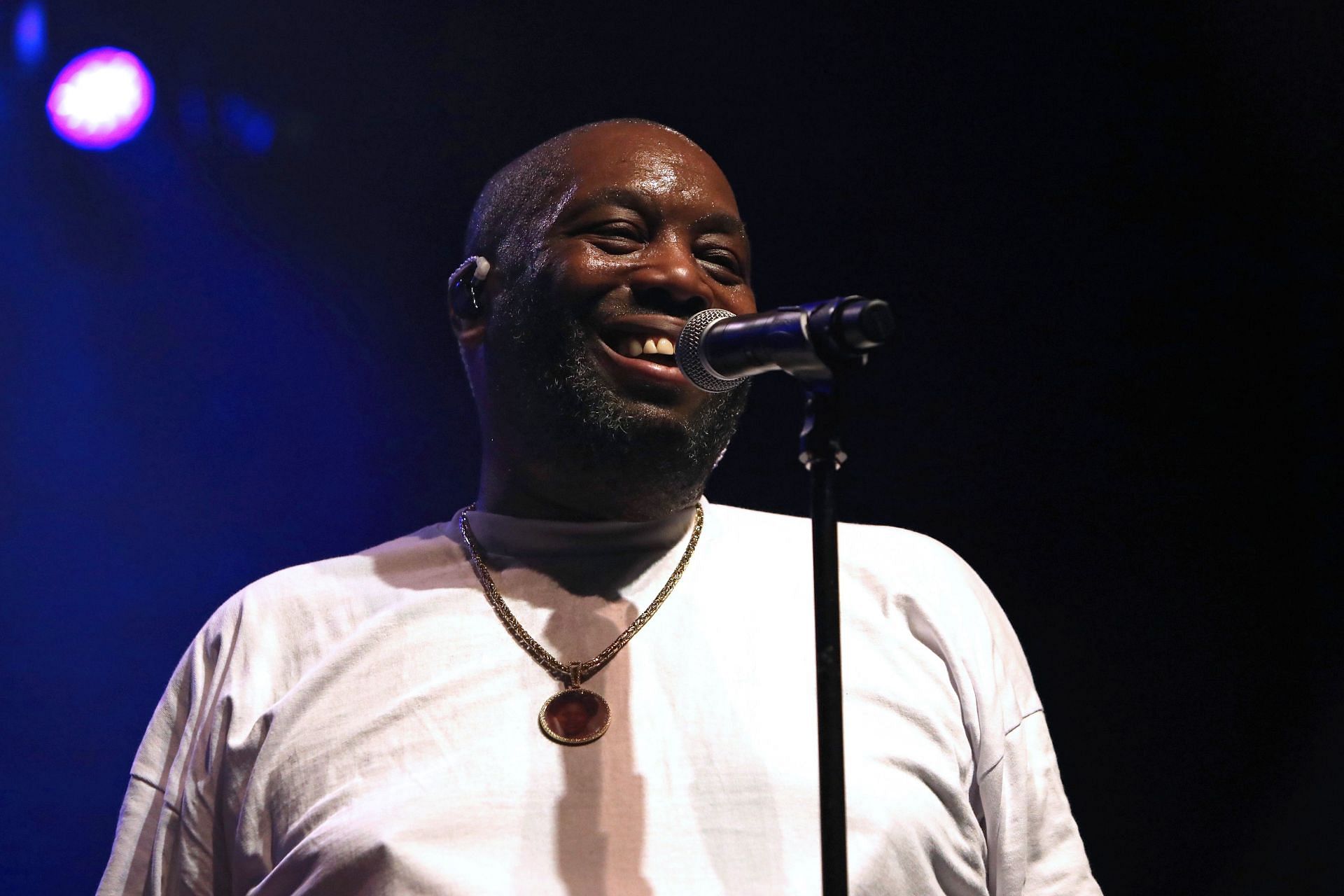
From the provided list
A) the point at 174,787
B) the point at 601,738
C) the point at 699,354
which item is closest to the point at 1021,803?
the point at 601,738

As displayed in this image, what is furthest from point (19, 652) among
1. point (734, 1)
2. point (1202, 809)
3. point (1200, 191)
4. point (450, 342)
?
point (1200, 191)

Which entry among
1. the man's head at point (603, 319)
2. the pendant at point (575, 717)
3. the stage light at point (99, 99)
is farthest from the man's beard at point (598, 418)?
the stage light at point (99, 99)

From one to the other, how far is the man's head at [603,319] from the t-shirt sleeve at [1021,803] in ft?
1.96

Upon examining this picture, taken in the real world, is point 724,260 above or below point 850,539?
above

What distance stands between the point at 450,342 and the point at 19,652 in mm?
1175

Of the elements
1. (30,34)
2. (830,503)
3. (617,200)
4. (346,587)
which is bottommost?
(346,587)

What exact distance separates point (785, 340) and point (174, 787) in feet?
4.08

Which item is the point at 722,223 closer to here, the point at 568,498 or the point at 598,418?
the point at 598,418

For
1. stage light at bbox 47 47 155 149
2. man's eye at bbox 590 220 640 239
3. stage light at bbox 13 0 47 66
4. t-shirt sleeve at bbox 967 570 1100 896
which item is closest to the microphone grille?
man's eye at bbox 590 220 640 239

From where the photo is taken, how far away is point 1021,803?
5.77ft

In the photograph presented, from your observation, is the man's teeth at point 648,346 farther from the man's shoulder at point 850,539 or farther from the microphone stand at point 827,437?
the microphone stand at point 827,437

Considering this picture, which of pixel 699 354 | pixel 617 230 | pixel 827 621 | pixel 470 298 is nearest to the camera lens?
pixel 827 621

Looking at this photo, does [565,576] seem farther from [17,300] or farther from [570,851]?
[17,300]

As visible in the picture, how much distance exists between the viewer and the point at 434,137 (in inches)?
114
